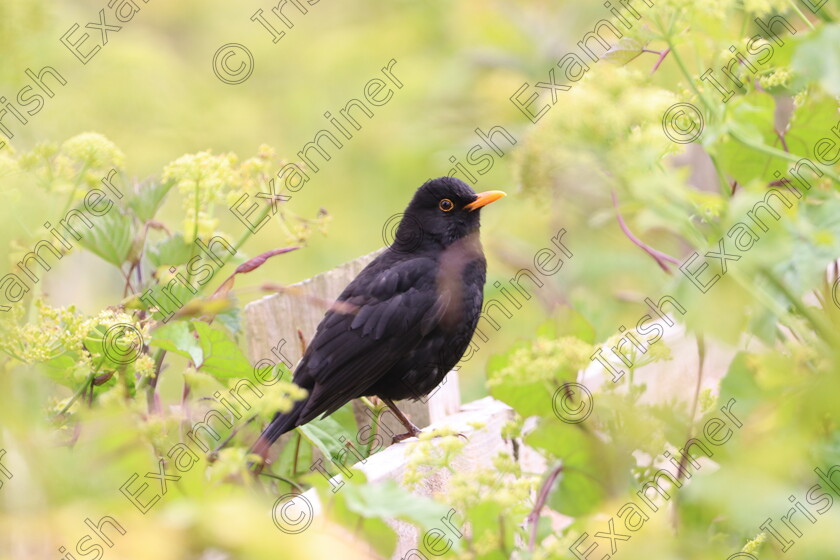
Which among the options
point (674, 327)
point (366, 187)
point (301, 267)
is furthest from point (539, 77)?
point (674, 327)

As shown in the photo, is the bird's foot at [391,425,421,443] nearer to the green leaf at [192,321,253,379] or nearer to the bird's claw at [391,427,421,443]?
A: the bird's claw at [391,427,421,443]

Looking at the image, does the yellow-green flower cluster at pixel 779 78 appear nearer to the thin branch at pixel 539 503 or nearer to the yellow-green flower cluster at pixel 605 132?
the yellow-green flower cluster at pixel 605 132

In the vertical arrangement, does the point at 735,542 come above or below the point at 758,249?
below

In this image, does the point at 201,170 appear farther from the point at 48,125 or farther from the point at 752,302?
the point at 752,302

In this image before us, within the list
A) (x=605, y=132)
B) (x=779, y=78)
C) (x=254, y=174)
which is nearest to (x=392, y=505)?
(x=605, y=132)

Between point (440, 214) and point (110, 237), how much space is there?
4.31ft

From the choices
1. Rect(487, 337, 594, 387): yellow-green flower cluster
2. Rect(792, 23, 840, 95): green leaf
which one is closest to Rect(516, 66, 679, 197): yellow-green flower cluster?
Rect(792, 23, 840, 95): green leaf

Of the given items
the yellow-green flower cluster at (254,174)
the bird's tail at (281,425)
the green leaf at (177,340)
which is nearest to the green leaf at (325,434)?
the bird's tail at (281,425)

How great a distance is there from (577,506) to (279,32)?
4.48m

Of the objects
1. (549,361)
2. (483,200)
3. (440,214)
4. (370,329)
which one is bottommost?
(370,329)

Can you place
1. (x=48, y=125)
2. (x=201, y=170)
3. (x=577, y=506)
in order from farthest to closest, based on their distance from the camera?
(x=48, y=125)
(x=201, y=170)
(x=577, y=506)

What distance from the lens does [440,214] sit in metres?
3.01

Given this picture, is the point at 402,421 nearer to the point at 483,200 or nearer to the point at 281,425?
the point at 281,425

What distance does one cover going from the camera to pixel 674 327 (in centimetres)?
277
